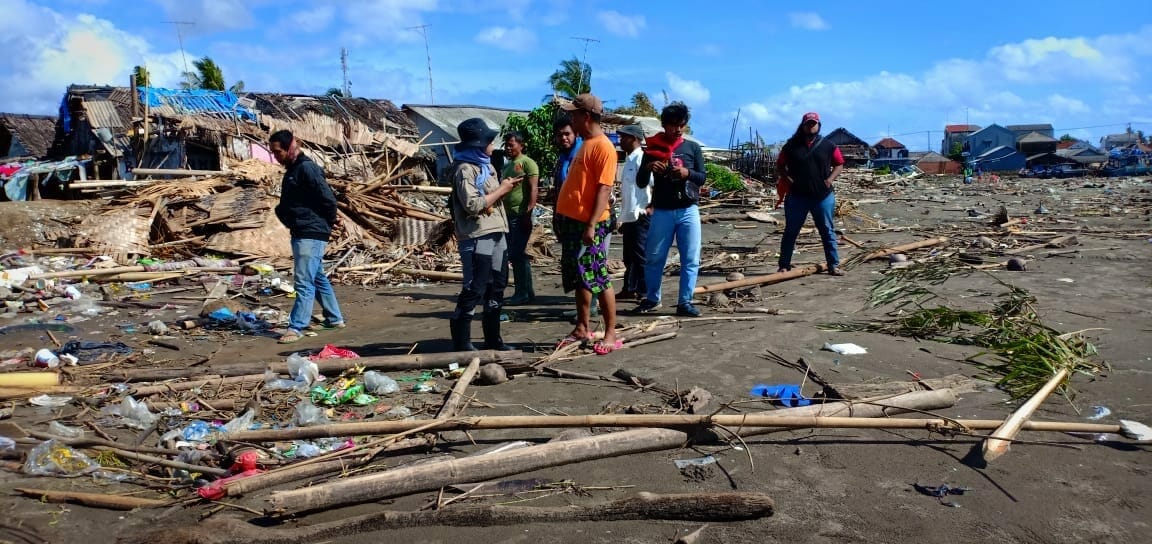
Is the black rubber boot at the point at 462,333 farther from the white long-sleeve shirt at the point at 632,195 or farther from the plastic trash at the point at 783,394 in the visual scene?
the white long-sleeve shirt at the point at 632,195

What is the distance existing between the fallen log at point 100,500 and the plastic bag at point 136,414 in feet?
3.35

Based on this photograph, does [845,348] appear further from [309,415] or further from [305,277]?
[305,277]

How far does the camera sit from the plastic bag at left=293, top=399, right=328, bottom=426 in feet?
13.3

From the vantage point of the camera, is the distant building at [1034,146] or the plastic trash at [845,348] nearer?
the plastic trash at [845,348]

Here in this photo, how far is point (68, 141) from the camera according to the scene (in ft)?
69.7

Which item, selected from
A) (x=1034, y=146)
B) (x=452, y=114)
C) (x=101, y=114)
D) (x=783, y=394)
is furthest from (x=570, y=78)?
(x=1034, y=146)

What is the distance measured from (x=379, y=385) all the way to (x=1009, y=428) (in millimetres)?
3473

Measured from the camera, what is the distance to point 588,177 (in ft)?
16.9

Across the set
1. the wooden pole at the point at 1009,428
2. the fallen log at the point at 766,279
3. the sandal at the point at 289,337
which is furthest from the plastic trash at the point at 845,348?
the sandal at the point at 289,337

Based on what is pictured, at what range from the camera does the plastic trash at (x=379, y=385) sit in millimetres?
4629

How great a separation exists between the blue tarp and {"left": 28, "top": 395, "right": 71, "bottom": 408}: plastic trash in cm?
1658

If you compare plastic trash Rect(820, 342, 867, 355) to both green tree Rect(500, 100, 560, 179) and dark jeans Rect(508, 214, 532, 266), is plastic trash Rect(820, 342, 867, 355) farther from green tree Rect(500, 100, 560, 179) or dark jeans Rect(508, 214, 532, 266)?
green tree Rect(500, 100, 560, 179)

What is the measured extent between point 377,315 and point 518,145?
2.45 m

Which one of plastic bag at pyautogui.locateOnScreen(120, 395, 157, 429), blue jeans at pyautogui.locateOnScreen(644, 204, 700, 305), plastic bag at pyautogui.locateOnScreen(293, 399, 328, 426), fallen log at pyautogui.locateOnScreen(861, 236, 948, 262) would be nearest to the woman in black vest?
fallen log at pyautogui.locateOnScreen(861, 236, 948, 262)
